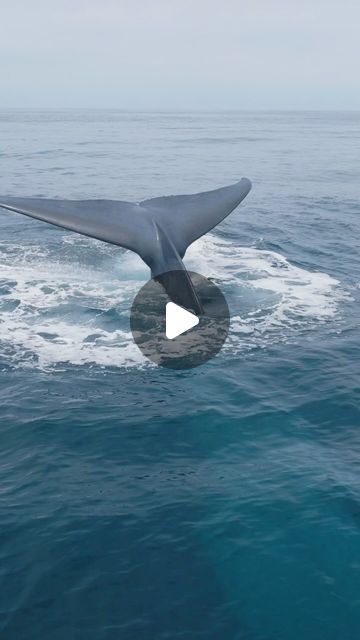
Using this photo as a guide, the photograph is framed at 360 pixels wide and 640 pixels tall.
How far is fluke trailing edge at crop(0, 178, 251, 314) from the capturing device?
1482cm

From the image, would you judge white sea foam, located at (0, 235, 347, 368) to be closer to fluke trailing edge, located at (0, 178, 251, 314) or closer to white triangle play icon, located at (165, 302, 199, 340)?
white triangle play icon, located at (165, 302, 199, 340)

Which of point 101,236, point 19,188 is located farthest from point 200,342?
point 19,188

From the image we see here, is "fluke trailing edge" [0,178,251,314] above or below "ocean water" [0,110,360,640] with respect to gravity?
above

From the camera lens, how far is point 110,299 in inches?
917

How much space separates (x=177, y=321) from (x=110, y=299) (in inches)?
188

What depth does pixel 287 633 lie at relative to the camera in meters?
10.4

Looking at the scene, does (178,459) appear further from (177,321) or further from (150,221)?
(150,221)
